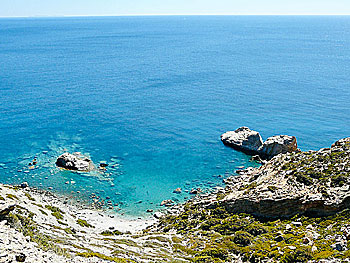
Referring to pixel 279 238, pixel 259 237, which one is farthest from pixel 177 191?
pixel 279 238

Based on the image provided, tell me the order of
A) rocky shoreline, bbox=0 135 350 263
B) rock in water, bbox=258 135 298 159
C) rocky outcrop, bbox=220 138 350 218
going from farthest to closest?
rock in water, bbox=258 135 298 159
rocky outcrop, bbox=220 138 350 218
rocky shoreline, bbox=0 135 350 263

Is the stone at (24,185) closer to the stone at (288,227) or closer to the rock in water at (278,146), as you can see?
the stone at (288,227)

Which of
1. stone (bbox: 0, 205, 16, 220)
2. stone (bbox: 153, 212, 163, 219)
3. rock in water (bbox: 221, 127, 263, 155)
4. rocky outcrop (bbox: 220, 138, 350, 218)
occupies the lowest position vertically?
stone (bbox: 153, 212, 163, 219)

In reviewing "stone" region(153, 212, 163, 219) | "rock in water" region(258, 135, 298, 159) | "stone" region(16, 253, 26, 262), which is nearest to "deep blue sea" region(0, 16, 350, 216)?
"stone" region(153, 212, 163, 219)

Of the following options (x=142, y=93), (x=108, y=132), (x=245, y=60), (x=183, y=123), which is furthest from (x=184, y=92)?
(x=245, y=60)

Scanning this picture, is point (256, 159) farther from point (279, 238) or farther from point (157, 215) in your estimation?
point (279, 238)

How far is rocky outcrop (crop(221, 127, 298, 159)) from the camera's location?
238ft

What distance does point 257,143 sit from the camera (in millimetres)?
77125

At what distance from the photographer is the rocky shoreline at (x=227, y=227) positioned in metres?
29.5

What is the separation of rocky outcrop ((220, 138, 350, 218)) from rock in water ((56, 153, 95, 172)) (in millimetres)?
33318

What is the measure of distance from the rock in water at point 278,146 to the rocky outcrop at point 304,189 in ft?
74.3

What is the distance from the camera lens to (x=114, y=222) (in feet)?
169

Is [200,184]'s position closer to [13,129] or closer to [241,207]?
[241,207]

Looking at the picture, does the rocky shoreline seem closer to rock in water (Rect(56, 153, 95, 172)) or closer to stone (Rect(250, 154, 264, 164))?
rock in water (Rect(56, 153, 95, 172))
